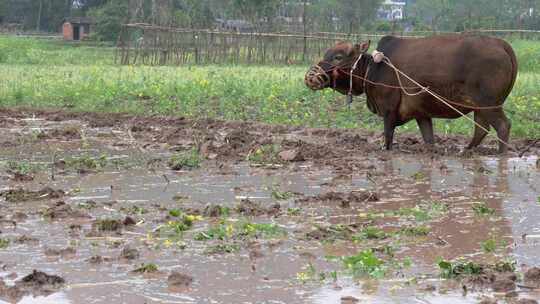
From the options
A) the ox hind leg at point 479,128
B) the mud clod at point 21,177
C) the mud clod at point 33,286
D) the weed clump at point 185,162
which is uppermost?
the ox hind leg at point 479,128

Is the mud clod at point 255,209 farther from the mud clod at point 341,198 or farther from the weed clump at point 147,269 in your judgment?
the weed clump at point 147,269

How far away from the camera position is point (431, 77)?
12352mm

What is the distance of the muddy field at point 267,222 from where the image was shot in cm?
632

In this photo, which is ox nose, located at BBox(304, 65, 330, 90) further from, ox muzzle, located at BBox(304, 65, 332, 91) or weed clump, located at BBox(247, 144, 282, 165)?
weed clump, located at BBox(247, 144, 282, 165)

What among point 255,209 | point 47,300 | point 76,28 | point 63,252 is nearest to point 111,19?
point 76,28

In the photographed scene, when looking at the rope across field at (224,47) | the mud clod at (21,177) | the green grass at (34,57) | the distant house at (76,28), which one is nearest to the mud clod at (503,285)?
the mud clod at (21,177)

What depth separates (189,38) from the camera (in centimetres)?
3328

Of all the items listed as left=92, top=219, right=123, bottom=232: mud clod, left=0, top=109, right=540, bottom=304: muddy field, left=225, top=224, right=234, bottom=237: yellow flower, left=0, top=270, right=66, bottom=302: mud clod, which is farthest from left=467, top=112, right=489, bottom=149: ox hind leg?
left=0, top=270, right=66, bottom=302: mud clod

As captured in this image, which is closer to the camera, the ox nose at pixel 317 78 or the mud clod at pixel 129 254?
the mud clod at pixel 129 254

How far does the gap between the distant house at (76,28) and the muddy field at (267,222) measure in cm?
5250

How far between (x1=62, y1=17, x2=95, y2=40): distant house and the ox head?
53.3 meters

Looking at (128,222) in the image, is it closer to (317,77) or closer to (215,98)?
(317,77)

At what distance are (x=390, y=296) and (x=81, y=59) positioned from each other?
34.0m

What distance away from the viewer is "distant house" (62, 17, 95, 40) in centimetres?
6512
